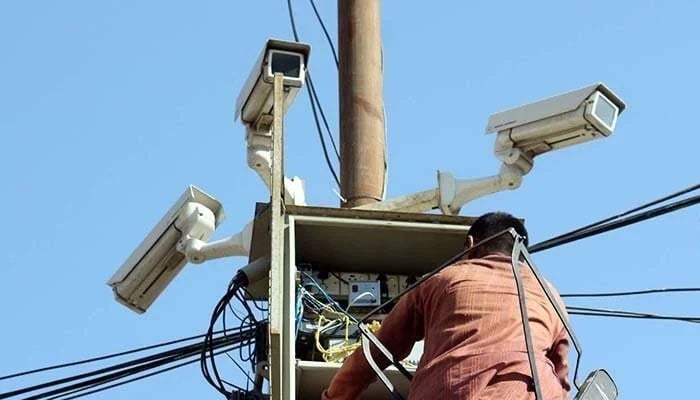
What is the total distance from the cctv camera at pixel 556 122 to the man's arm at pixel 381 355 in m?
2.31

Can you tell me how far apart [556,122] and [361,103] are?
138cm

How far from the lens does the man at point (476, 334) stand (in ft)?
20.7

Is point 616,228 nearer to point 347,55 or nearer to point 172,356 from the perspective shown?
point 347,55

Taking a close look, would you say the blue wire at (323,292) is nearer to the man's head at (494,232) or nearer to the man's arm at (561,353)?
the man's head at (494,232)

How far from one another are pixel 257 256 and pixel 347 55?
1.86 metres

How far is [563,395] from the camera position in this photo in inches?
254

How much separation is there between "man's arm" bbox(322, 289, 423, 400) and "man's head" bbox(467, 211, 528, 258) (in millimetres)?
363

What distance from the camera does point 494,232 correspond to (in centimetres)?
712

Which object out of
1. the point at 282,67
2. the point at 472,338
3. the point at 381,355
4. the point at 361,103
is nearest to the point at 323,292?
the point at 282,67

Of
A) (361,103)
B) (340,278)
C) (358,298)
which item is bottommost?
(358,298)

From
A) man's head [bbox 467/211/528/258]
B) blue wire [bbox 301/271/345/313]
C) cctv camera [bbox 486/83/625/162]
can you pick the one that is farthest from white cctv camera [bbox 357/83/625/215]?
man's head [bbox 467/211/528/258]

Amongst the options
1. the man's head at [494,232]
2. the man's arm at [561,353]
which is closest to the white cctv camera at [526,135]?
the man's head at [494,232]

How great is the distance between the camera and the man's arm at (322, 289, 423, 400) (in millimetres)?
7012

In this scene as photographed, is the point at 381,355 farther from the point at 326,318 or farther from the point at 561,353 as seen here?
the point at 326,318
